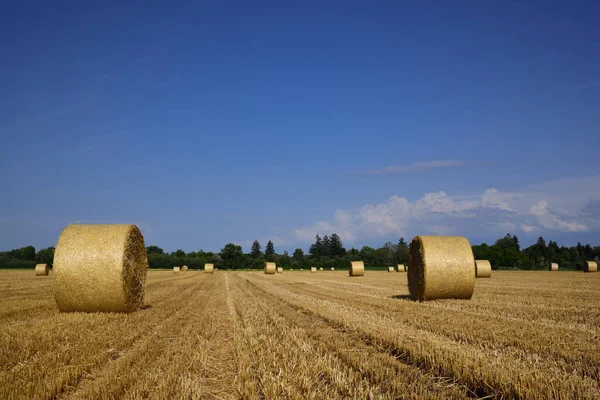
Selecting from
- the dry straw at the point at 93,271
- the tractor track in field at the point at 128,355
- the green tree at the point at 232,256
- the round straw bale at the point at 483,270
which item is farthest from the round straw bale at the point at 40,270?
the green tree at the point at 232,256

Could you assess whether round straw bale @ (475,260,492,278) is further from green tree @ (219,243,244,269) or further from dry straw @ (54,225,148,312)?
green tree @ (219,243,244,269)

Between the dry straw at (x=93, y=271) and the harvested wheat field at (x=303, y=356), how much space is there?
83 centimetres

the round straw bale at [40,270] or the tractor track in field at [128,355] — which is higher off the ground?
the round straw bale at [40,270]

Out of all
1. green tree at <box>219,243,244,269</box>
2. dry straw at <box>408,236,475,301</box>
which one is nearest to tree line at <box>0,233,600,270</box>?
green tree at <box>219,243,244,269</box>

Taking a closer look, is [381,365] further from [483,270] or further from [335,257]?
[335,257]

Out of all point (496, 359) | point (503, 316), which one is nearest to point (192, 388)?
point (496, 359)

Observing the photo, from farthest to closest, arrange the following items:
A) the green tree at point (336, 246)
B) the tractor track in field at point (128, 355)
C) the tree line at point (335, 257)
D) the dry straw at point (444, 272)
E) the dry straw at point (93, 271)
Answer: the green tree at point (336, 246) < the tree line at point (335, 257) < the dry straw at point (444, 272) < the dry straw at point (93, 271) < the tractor track in field at point (128, 355)

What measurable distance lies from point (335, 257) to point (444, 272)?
116 meters

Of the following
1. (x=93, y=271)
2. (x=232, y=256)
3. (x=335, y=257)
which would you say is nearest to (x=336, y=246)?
(x=335, y=257)

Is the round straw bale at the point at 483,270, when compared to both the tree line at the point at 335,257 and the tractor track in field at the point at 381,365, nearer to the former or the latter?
the tractor track in field at the point at 381,365

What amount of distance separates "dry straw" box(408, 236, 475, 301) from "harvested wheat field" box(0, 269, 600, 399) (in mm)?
3670

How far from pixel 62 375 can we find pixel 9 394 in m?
0.64

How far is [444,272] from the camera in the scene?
43.7 feet

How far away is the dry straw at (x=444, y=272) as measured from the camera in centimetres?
1324
